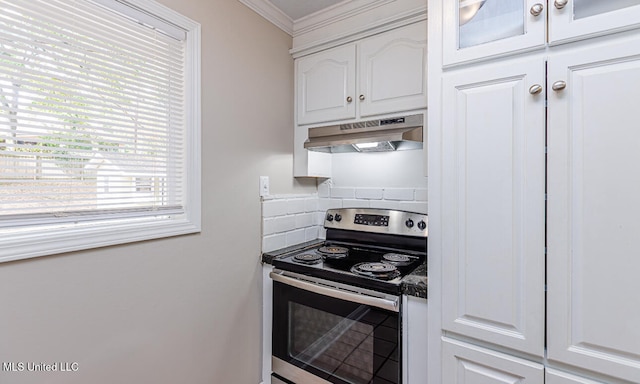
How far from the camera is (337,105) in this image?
5.89 ft

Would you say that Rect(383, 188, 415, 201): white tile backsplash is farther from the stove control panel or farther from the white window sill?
the white window sill

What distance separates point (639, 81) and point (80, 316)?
1899 mm

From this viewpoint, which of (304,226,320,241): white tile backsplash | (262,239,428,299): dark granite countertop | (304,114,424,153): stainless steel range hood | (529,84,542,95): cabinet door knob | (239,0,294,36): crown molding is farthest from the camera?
(304,226,320,241): white tile backsplash

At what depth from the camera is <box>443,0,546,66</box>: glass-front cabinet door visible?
0.99 metres

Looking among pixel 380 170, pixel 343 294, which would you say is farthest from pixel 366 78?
pixel 343 294

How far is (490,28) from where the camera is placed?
3.52ft

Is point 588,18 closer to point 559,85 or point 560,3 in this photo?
point 560,3

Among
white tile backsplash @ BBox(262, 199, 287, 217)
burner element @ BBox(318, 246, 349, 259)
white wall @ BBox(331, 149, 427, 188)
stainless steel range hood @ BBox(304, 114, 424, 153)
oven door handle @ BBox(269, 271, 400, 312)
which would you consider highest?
stainless steel range hood @ BBox(304, 114, 424, 153)

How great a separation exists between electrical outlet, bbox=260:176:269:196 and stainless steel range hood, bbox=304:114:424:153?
0.33 metres

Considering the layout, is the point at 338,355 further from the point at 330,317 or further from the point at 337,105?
the point at 337,105

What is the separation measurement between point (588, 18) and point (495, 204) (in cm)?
62

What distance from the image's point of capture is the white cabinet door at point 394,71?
5.00 feet

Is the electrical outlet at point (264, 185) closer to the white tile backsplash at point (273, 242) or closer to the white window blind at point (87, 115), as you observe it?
the white tile backsplash at point (273, 242)

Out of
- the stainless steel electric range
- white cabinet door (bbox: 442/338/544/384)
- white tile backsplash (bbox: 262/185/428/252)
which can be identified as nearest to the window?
white tile backsplash (bbox: 262/185/428/252)
